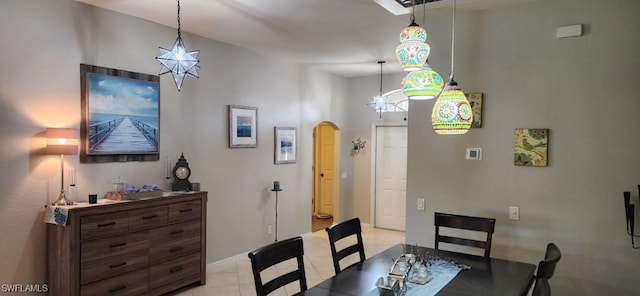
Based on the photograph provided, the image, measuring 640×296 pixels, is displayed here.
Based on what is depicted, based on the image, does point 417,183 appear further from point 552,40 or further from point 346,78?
point 346,78

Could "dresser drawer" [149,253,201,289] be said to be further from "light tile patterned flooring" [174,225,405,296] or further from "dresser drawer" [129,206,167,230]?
"dresser drawer" [129,206,167,230]

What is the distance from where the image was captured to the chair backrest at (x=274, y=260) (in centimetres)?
203

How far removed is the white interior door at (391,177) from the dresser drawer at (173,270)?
4.06 metres

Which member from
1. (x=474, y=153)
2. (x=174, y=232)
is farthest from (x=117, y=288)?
(x=474, y=153)

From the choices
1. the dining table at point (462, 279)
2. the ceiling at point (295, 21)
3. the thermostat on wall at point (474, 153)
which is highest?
the ceiling at point (295, 21)

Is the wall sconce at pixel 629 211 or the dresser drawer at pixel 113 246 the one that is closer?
the wall sconce at pixel 629 211

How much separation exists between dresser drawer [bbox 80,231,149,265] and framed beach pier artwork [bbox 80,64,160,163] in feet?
2.64

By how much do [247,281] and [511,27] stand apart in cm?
375

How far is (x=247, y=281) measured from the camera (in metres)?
4.42

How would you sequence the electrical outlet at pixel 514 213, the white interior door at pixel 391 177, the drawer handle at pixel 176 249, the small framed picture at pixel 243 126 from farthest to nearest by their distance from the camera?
the white interior door at pixel 391 177 < the small framed picture at pixel 243 126 < the drawer handle at pixel 176 249 < the electrical outlet at pixel 514 213

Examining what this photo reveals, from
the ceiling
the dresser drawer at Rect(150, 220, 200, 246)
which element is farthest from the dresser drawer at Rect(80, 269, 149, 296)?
the ceiling

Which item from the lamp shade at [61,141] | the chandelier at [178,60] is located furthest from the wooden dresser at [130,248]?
the chandelier at [178,60]

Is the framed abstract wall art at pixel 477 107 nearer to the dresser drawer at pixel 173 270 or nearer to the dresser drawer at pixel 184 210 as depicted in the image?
the dresser drawer at pixel 184 210

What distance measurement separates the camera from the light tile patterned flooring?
13.5ft
